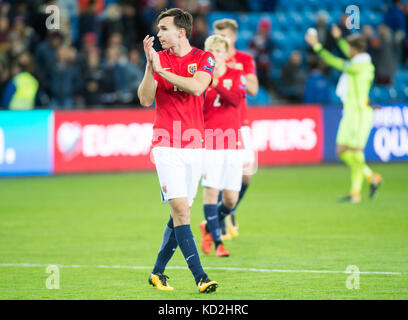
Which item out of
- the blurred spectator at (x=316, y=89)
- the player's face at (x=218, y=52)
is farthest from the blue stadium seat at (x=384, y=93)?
the player's face at (x=218, y=52)

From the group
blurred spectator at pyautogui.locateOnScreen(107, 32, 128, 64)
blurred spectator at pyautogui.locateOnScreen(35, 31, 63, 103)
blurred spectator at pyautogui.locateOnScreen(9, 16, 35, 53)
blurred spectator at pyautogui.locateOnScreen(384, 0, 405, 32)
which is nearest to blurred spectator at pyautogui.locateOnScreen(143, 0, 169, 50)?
blurred spectator at pyautogui.locateOnScreen(107, 32, 128, 64)

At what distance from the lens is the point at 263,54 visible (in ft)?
68.7

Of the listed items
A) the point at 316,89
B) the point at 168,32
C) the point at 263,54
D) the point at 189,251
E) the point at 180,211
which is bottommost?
the point at 316,89

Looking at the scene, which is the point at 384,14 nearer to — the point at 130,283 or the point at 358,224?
the point at 358,224

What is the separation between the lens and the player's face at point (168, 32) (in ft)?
21.9

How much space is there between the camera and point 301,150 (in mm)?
18656

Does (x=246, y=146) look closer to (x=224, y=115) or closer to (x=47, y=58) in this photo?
(x=224, y=115)

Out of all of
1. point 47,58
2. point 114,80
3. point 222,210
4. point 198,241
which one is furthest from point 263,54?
point 222,210

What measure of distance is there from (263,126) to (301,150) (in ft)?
3.57

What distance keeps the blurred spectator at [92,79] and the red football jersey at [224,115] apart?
9.51m

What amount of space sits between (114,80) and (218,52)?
1028cm
